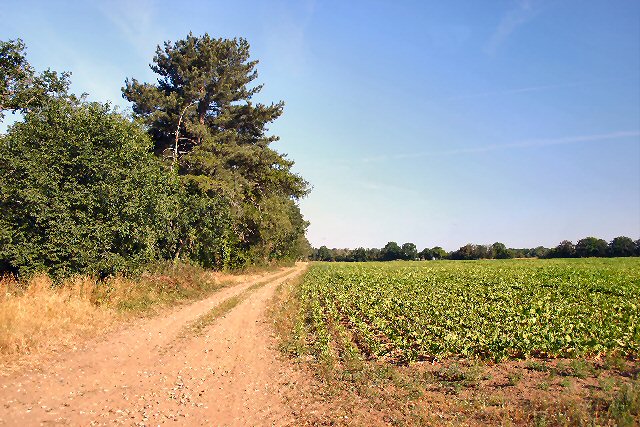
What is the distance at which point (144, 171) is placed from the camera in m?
18.7

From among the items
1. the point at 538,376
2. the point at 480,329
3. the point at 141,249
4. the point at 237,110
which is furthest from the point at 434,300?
the point at 237,110

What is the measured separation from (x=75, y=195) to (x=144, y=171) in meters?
3.47

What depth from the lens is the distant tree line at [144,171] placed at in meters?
15.5

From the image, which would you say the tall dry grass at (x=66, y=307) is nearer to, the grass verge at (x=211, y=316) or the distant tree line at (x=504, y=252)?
the grass verge at (x=211, y=316)

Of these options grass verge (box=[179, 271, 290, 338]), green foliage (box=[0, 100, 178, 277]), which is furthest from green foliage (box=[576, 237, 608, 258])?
green foliage (box=[0, 100, 178, 277])

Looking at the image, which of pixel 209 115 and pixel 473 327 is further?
pixel 209 115

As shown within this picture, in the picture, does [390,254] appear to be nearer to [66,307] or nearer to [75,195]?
[75,195]

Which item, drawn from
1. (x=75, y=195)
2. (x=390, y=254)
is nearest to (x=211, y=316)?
(x=75, y=195)

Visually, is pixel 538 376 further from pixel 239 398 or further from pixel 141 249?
pixel 141 249

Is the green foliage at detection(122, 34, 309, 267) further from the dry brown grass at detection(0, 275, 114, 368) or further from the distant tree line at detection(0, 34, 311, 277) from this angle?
the dry brown grass at detection(0, 275, 114, 368)

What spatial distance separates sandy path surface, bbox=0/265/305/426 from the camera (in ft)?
21.6

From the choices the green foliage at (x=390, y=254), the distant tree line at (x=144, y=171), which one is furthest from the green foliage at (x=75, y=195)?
the green foliage at (x=390, y=254)

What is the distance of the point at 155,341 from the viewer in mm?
11555

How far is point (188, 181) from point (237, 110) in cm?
891
